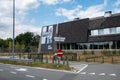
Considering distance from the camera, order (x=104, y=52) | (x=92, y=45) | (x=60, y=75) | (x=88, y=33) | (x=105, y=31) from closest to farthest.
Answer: (x=60, y=75) < (x=104, y=52) < (x=105, y=31) < (x=92, y=45) < (x=88, y=33)

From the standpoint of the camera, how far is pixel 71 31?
7038cm

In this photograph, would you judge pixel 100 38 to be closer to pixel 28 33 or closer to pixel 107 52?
pixel 107 52

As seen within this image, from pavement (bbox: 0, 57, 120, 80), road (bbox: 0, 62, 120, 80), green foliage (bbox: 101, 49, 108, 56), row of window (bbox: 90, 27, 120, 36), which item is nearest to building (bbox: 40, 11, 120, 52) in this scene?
row of window (bbox: 90, 27, 120, 36)

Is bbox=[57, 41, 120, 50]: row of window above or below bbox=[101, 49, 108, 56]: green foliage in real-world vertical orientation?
above

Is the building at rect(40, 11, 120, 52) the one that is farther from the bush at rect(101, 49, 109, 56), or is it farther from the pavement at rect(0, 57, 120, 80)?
the pavement at rect(0, 57, 120, 80)

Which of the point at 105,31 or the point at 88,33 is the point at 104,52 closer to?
the point at 105,31

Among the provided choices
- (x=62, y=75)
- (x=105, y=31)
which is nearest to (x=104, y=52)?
(x=105, y=31)

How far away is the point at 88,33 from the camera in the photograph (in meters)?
65.6

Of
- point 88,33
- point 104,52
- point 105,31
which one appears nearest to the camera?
point 104,52

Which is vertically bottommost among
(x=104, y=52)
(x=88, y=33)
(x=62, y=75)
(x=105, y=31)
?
(x=62, y=75)

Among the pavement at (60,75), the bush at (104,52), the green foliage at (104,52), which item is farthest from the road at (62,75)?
the green foliage at (104,52)

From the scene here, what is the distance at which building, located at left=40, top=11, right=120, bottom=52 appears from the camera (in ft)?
193

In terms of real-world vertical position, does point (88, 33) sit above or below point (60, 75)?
above

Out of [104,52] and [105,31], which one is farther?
[105,31]
